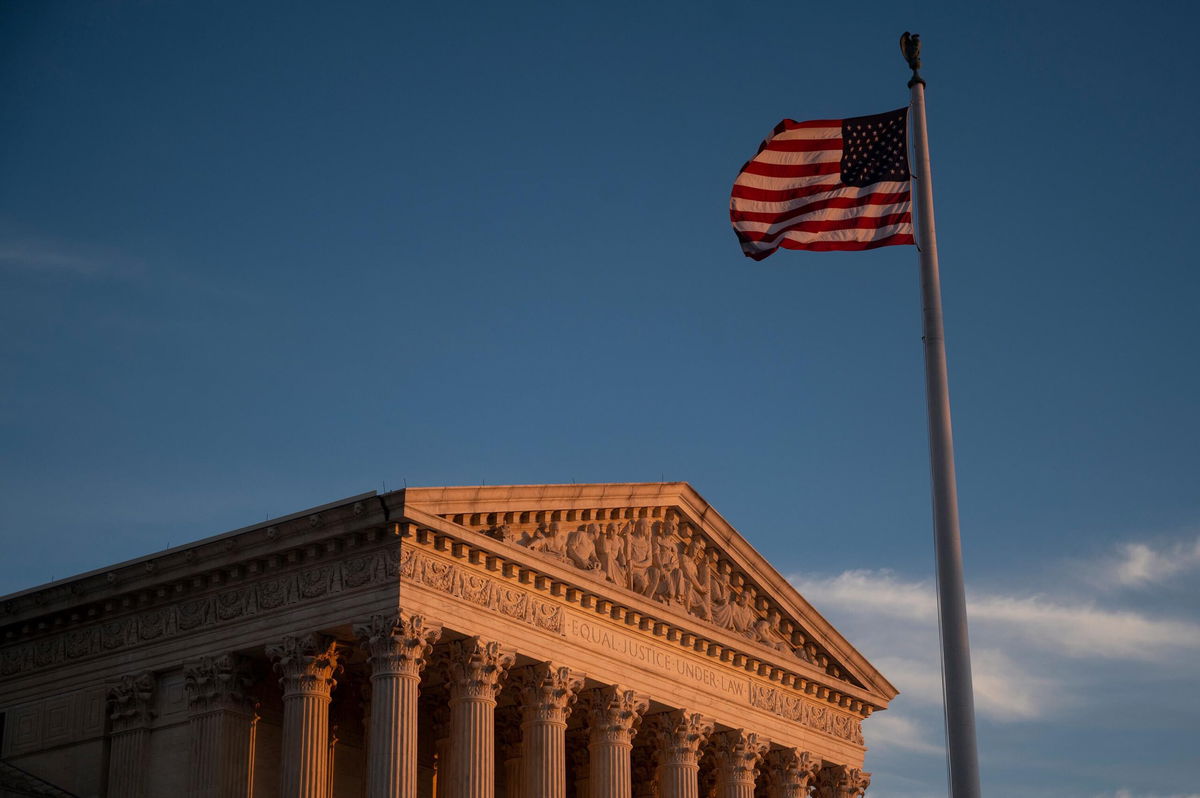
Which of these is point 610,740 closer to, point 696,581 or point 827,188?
point 696,581

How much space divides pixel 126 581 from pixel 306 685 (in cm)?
621

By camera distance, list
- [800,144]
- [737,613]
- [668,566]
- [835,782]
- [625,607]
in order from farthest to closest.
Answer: [835,782]
[737,613]
[668,566]
[625,607]
[800,144]

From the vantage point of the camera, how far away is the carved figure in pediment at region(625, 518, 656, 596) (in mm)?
48656

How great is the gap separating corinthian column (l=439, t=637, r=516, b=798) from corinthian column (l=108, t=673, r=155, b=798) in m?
7.52

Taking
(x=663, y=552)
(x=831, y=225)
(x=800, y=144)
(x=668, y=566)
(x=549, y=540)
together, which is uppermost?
(x=800, y=144)

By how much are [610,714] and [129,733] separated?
12351 mm

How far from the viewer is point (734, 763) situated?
51156 millimetres

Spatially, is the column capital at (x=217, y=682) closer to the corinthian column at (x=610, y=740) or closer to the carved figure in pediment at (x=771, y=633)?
the corinthian column at (x=610, y=740)

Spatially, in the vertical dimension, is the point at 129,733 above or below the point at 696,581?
below

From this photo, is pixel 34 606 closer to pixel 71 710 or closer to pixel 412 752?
pixel 71 710

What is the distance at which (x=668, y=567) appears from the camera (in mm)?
50125

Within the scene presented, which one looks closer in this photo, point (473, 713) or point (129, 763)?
point (473, 713)

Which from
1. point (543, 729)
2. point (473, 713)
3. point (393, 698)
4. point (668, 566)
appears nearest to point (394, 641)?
point (393, 698)

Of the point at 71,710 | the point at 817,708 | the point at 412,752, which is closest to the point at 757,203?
the point at 412,752
